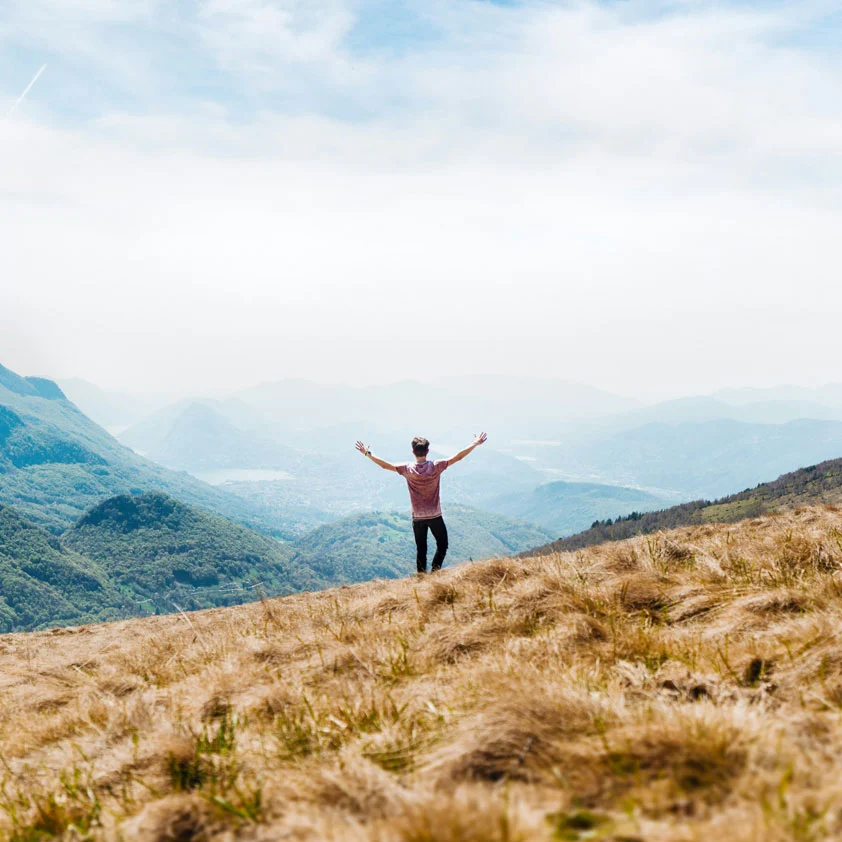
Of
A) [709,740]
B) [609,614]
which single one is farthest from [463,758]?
[609,614]

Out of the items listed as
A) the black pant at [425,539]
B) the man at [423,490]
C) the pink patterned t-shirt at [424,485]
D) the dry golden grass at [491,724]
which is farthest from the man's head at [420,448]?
the dry golden grass at [491,724]

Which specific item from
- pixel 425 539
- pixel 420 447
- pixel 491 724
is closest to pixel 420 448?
pixel 420 447

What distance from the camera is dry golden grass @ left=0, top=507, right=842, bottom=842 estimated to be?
8.23 feet

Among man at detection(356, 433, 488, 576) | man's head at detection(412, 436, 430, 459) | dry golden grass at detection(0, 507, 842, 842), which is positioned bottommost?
dry golden grass at detection(0, 507, 842, 842)

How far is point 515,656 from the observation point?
16.6 feet

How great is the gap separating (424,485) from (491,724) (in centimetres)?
862

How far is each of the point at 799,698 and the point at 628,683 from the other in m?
1.01

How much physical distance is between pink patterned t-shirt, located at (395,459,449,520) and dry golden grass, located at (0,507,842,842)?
4242mm

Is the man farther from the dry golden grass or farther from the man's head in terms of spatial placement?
the dry golden grass

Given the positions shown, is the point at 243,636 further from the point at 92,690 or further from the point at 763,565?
the point at 763,565

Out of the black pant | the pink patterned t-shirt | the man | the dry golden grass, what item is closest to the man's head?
the man

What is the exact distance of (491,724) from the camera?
3277 millimetres

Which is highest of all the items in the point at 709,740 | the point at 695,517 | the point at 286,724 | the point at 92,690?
the point at 709,740

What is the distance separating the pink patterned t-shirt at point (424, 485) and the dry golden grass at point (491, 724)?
13.9 feet
